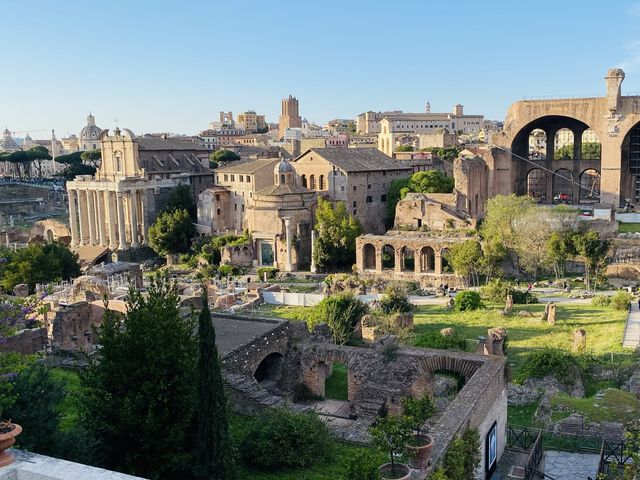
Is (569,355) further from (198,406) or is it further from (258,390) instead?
(198,406)

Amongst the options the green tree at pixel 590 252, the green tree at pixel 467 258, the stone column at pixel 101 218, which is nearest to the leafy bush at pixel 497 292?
the green tree at pixel 467 258

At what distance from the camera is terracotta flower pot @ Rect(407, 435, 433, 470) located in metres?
10.6

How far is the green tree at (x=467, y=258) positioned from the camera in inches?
1465

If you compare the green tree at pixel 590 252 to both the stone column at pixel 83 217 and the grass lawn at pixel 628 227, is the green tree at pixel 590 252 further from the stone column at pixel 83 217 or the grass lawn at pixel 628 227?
the stone column at pixel 83 217

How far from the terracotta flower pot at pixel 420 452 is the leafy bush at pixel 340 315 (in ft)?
45.5

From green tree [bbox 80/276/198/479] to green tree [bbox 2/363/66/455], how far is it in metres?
0.74

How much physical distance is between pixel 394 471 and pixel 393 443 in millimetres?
428

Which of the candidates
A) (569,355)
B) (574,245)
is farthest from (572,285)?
(569,355)

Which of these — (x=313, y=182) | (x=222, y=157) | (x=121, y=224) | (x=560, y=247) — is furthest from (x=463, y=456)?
(x=222, y=157)

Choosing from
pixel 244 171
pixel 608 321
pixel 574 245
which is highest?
pixel 244 171

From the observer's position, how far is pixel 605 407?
16.6 meters

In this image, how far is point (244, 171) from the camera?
5425 centimetres

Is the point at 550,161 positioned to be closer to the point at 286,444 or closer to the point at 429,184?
the point at 429,184

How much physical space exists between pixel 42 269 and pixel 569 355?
100ft
